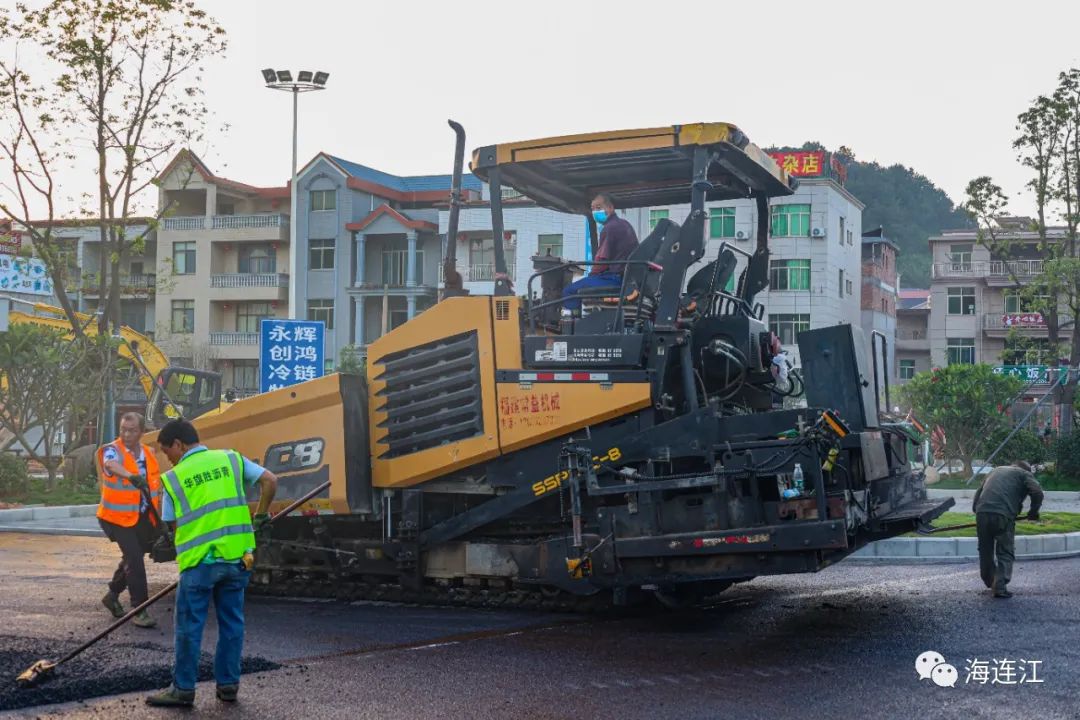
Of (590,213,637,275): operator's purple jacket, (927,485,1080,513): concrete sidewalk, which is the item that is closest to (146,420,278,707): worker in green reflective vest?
(590,213,637,275): operator's purple jacket

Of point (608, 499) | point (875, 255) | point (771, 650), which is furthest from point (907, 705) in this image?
point (875, 255)

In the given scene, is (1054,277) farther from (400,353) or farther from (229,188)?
(229,188)

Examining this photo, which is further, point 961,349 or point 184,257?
point 961,349

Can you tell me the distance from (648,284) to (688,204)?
2.91ft

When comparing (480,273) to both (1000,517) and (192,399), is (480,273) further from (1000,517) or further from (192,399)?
(1000,517)

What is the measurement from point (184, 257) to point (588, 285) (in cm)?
4660

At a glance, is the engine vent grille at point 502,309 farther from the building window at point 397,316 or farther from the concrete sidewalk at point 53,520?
the building window at point 397,316

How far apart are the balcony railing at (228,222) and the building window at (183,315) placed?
313 centimetres

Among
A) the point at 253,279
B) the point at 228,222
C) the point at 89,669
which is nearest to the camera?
the point at 89,669

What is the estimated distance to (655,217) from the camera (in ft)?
34.2

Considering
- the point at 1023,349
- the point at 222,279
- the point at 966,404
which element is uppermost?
the point at 222,279

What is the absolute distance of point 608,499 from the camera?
898 cm

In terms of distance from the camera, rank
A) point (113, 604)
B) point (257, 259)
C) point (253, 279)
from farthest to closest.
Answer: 1. point (257, 259)
2. point (253, 279)
3. point (113, 604)

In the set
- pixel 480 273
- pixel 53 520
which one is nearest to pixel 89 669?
pixel 53 520
